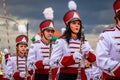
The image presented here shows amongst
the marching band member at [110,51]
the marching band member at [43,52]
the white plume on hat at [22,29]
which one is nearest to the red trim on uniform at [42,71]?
the marching band member at [43,52]

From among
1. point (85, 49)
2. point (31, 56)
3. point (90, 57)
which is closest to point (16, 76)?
point (31, 56)

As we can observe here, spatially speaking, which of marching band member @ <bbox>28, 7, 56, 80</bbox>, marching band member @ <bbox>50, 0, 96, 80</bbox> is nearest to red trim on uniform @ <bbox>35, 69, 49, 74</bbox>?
marching band member @ <bbox>28, 7, 56, 80</bbox>

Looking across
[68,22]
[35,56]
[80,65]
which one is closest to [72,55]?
[80,65]

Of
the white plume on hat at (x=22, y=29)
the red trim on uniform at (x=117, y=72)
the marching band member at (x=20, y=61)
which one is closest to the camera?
the red trim on uniform at (x=117, y=72)

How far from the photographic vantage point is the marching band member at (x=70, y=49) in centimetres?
979

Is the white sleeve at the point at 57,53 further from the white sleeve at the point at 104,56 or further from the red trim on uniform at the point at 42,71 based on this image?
the red trim on uniform at the point at 42,71

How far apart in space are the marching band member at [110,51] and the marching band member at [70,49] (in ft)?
6.78

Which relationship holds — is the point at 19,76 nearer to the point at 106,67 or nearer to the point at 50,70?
the point at 50,70

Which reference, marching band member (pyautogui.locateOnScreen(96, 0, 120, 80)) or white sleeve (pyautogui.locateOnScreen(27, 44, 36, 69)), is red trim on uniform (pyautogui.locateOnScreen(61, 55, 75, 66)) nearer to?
marching band member (pyautogui.locateOnScreen(96, 0, 120, 80))

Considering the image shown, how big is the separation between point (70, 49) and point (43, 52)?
3.05 m

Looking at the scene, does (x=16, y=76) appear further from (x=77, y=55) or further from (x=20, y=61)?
(x=77, y=55)

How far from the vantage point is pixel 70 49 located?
10.1 metres

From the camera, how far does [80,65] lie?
9.77 metres

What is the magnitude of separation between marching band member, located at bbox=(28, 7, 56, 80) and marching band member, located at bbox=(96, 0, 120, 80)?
5251 millimetres
